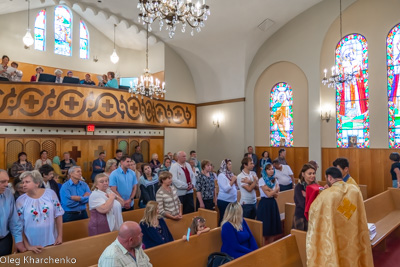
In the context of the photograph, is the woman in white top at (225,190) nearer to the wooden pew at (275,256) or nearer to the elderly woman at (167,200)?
the elderly woman at (167,200)

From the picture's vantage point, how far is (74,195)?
13.4ft

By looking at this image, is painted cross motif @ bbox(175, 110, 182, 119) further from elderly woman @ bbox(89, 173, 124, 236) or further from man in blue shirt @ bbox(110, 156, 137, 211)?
elderly woman @ bbox(89, 173, 124, 236)

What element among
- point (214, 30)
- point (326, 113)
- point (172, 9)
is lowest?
point (326, 113)

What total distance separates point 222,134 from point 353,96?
16.3 ft

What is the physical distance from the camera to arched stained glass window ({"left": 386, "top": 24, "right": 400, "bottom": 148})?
26.3 feet

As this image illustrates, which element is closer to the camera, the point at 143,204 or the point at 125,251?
the point at 125,251

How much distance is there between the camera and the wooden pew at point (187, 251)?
2834 millimetres

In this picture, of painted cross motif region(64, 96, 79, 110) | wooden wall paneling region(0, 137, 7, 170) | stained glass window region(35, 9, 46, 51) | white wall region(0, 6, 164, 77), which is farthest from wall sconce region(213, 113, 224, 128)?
wooden wall paneling region(0, 137, 7, 170)

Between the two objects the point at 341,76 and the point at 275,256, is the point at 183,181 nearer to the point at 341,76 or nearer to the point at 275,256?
the point at 275,256

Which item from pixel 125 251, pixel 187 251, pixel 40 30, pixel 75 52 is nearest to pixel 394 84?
pixel 187 251

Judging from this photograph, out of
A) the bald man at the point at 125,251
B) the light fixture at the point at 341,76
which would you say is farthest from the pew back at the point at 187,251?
the light fixture at the point at 341,76

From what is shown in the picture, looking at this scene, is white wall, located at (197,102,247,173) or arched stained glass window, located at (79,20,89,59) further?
arched stained glass window, located at (79,20,89,59)

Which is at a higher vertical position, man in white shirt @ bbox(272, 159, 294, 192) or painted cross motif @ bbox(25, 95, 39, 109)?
painted cross motif @ bbox(25, 95, 39, 109)

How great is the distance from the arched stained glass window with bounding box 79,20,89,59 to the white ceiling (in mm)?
347
